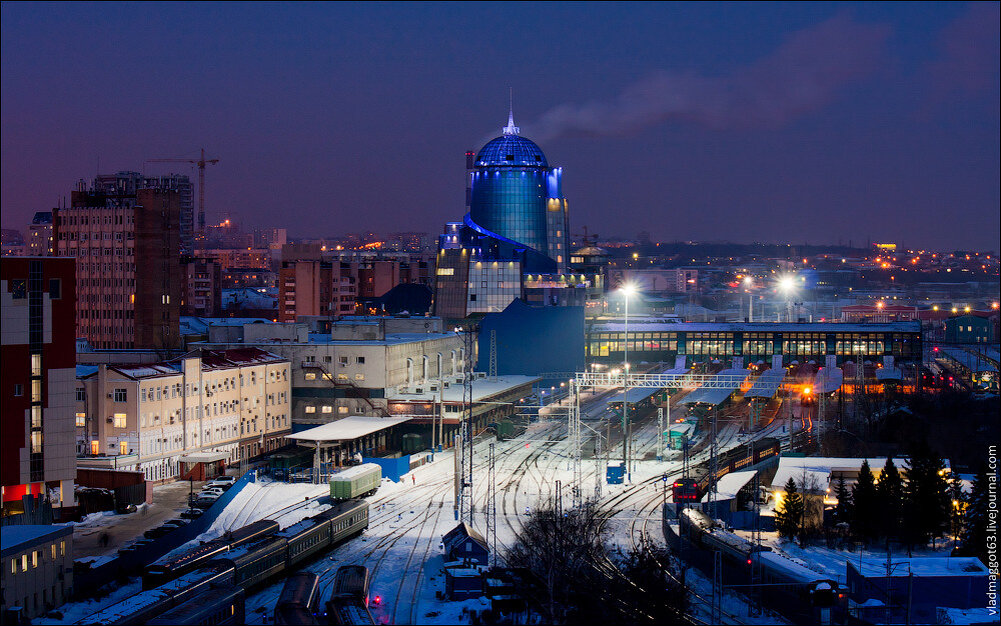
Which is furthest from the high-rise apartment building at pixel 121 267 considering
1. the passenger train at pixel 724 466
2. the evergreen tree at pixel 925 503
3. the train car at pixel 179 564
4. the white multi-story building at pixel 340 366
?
the evergreen tree at pixel 925 503

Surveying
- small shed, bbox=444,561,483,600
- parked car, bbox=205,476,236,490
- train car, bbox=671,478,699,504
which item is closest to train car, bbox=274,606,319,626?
small shed, bbox=444,561,483,600

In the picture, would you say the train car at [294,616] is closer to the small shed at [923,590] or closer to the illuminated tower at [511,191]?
the small shed at [923,590]

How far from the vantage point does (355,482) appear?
876 inches

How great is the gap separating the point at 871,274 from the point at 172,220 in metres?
60.5

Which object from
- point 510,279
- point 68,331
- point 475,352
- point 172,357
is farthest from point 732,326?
point 68,331

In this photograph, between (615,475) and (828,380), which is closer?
(615,475)

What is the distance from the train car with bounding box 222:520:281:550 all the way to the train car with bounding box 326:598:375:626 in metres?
3.21

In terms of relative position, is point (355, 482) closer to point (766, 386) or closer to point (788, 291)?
point (766, 386)

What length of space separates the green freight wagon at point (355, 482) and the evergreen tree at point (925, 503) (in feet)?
32.7

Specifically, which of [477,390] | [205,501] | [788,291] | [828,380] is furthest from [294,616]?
[788,291]

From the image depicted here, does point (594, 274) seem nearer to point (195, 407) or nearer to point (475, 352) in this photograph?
point (475, 352)

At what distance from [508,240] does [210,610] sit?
127 ft

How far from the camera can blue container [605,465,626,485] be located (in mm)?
24375

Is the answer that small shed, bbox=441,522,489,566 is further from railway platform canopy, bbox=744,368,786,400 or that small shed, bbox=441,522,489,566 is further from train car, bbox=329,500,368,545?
railway platform canopy, bbox=744,368,786,400
